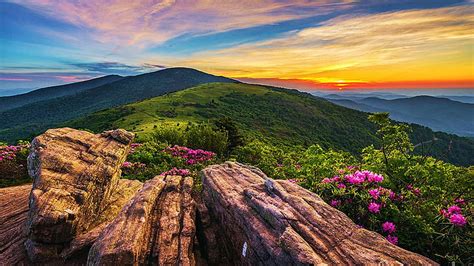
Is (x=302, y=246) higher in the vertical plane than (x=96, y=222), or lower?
higher

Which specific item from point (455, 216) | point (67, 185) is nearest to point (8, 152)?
point (67, 185)

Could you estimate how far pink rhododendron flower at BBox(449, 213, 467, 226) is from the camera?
19.1 feet

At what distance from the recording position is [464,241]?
18.8ft

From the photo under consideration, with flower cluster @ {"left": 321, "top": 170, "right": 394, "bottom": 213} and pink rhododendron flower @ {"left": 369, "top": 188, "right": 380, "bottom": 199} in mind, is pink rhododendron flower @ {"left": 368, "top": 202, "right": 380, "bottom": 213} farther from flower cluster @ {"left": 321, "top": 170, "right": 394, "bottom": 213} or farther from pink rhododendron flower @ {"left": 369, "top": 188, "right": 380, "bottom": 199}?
pink rhododendron flower @ {"left": 369, "top": 188, "right": 380, "bottom": 199}

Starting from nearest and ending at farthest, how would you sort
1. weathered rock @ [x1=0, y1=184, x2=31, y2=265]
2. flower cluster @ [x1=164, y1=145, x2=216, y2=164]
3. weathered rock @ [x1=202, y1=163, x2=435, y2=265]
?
1. weathered rock @ [x1=202, y1=163, x2=435, y2=265]
2. weathered rock @ [x1=0, y1=184, x2=31, y2=265]
3. flower cluster @ [x1=164, y1=145, x2=216, y2=164]

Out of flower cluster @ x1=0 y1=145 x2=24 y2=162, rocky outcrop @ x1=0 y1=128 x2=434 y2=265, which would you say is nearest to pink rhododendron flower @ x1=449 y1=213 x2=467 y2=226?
rocky outcrop @ x1=0 y1=128 x2=434 y2=265

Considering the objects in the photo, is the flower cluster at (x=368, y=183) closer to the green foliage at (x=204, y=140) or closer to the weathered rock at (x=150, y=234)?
the weathered rock at (x=150, y=234)

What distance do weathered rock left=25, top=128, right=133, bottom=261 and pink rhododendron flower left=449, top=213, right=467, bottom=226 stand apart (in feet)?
27.8

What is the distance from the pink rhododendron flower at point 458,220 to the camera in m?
5.83

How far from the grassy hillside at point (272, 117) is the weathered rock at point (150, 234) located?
7707cm

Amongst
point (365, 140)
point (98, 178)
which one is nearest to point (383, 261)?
point (98, 178)

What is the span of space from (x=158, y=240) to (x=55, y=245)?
8.88 feet

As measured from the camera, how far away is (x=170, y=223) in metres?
6.91

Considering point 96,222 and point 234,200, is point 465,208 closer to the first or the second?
point 234,200
